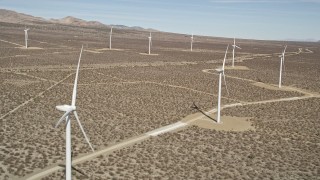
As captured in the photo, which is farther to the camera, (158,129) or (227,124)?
(227,124)

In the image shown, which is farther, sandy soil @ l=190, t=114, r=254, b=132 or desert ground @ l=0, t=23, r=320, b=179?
sandy soil @ l=190, t=114, r=254, b=132

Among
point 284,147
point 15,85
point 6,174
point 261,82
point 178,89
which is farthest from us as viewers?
point 261,82

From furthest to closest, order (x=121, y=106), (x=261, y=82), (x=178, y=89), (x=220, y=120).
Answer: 1. (x=261, y=82)
2. (x=178, y=89)
3. (x=121, y=106)
4. (x=220, y=120)

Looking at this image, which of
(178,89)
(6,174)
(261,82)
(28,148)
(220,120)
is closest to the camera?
(6,174)

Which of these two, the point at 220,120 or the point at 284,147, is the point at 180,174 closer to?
the point at 284,147

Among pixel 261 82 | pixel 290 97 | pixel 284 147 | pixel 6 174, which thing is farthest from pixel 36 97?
pixel 261 82

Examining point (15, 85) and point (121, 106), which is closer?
point (121, 106)

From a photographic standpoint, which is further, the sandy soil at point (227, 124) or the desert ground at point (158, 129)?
the sandy soil at point (227, 124)

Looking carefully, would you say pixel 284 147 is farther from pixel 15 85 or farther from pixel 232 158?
pixel 15 85

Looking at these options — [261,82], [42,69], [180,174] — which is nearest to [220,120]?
[180,174]
